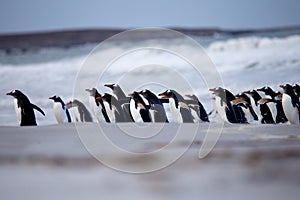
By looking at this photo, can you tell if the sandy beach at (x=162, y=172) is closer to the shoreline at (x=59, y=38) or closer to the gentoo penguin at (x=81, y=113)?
the gentoo penguin at (x=81, y=113)

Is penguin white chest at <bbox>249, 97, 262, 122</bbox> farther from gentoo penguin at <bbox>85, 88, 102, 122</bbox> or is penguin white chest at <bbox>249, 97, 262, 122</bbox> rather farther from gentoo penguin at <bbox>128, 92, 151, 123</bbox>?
gentoo penguin at <bbox>85, 88, 102, 122</bbox>

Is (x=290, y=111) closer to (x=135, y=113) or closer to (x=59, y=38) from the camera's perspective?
(x=135, y=113)

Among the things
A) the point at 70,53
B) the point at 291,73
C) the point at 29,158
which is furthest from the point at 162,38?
the point at 29,158

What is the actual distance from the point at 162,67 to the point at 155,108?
3435 millimetres

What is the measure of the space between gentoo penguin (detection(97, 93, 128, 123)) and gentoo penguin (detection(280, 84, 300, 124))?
1454 millimetres

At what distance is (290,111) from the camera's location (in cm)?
440

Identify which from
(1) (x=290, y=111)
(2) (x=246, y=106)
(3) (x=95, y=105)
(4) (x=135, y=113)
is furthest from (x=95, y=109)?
(1) (x=290, y=111)

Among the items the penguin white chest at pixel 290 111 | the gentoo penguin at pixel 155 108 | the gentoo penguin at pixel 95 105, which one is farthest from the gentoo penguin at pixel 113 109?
the penguin white chest at pixel 290 111

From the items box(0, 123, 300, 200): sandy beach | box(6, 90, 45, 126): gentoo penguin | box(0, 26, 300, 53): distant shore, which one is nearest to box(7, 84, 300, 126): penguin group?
box(6, 90, 45, 126): gentoo penguin

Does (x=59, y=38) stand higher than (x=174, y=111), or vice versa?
(x=59, y=38)

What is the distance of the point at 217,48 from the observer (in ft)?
27.0

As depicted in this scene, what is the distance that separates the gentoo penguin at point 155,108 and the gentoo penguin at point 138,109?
71mm

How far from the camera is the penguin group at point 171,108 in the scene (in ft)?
14.5

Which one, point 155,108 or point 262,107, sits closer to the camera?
point 155,108
